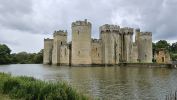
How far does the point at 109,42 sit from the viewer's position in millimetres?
57406

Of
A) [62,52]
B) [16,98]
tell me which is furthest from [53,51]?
[16,98]

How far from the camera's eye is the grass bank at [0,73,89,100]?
12.6m

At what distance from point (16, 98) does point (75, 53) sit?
4061 centimetres

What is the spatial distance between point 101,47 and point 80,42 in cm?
580

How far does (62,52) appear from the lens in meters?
61.2

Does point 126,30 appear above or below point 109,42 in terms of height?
above

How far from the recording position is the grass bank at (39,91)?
1258cm

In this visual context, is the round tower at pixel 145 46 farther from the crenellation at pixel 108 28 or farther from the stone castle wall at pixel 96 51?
the stone castle wall at pixel 96 51

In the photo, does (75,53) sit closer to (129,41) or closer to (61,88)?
(129,41)

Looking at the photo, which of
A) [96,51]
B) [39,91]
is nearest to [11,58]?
[96,51]

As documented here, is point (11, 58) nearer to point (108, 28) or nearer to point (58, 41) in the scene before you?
point (58, 41)

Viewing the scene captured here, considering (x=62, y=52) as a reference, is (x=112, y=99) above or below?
below

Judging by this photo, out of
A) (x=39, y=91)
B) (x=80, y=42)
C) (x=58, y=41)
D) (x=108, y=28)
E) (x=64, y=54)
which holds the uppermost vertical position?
(x=108, y=28)

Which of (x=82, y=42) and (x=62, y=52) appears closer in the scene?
(x=82, y=42)
